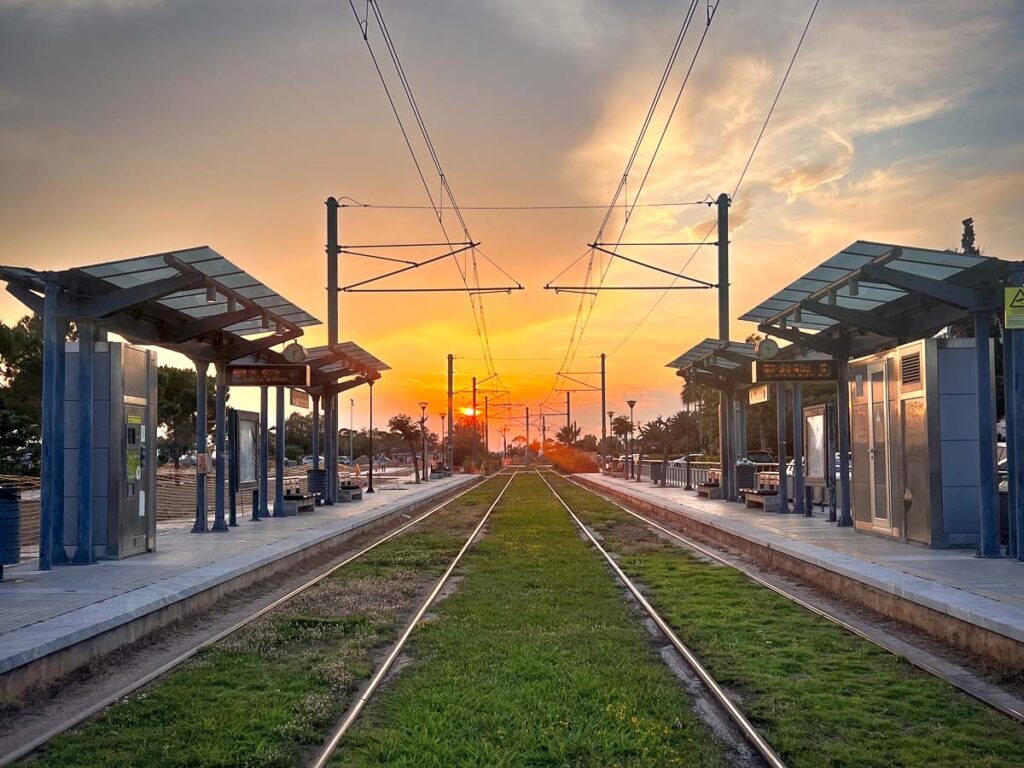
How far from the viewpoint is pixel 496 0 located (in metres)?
14.5

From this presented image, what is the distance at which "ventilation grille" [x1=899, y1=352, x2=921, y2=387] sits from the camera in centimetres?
1430

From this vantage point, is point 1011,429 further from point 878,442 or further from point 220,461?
point 220,461

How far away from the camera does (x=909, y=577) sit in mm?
10680

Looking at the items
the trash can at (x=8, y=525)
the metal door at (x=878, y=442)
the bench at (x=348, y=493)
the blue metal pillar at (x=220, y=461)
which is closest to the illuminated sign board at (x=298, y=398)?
the blue metal pillar at (x=220, y=461)

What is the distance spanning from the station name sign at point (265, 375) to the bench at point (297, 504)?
5.09 meters

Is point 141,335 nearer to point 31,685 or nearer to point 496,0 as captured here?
point 496,0

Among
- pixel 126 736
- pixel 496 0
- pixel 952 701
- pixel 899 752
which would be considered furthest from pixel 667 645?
pixel 496 0

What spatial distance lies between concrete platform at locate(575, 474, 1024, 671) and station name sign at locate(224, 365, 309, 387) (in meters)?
9.14

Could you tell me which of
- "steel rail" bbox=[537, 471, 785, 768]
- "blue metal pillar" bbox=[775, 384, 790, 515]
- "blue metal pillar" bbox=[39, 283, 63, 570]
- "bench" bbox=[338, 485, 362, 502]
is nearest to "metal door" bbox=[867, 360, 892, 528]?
"steel rail" bbox=[537, 471, 785, 768]

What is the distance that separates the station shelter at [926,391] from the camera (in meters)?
12.6

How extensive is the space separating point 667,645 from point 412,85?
11887 millimetres

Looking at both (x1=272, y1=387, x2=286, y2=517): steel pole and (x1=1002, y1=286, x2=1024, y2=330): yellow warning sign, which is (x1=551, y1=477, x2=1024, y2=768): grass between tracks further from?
(x1=272, y1=387, x2=286, y2=517): steel pole

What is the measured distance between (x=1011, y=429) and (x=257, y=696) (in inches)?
398

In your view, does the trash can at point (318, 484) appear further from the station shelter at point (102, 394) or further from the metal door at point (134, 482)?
the metal door at point (134, 482)
